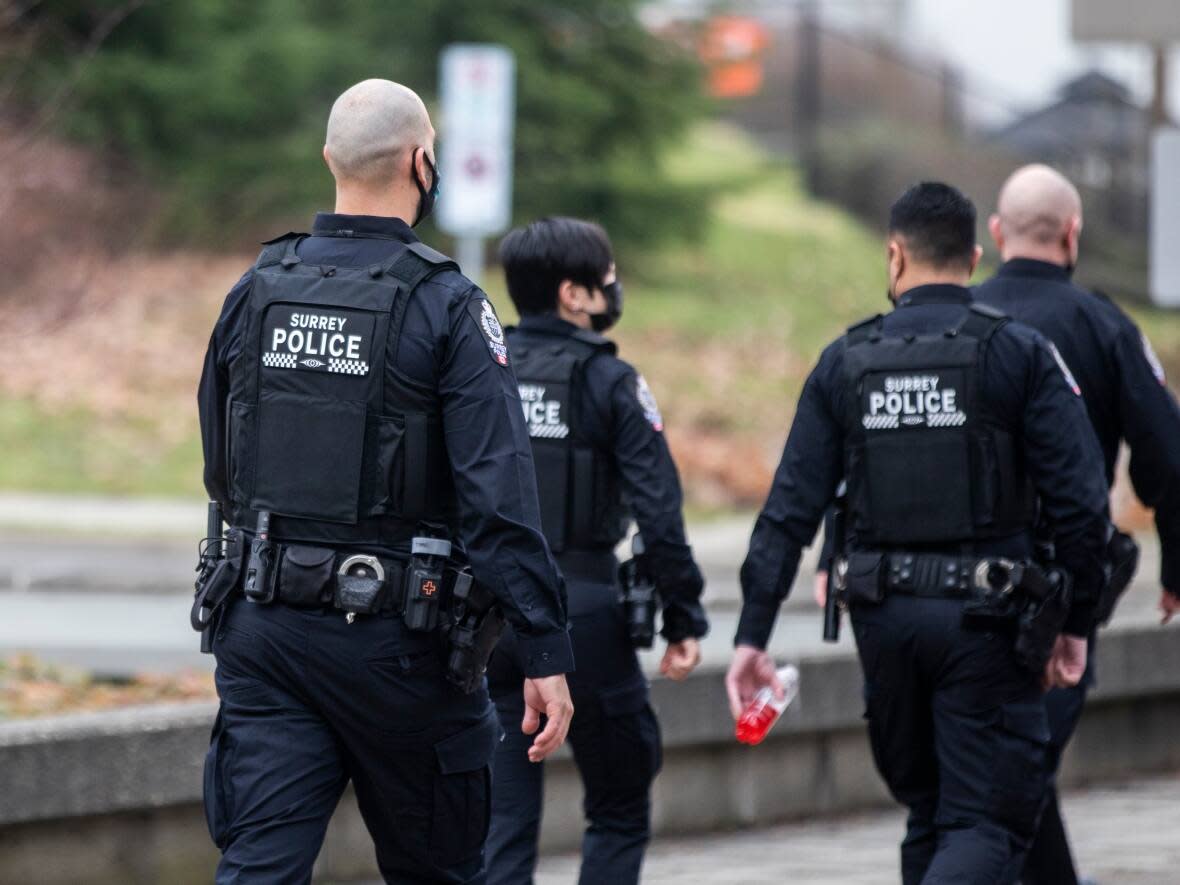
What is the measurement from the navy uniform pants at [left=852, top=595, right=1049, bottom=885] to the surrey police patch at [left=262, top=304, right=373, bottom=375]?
4.77 feet

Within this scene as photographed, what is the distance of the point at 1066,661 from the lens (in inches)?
182

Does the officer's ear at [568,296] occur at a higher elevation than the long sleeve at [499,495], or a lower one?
higher

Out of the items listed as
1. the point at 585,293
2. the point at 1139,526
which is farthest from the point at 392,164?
the point at 1139,526

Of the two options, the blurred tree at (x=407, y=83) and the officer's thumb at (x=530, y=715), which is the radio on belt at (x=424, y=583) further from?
the blurred tree at (x=407, y=83)

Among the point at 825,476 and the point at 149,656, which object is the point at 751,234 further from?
the point at 825,476

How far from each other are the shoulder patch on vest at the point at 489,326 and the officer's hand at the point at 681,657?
4.78 feet

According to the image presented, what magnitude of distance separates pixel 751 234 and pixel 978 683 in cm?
2186

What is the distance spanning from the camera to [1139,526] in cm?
1346

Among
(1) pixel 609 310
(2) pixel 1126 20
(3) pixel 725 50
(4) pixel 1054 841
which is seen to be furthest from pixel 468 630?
(3) pixel 725 50

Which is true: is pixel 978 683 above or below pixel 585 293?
below

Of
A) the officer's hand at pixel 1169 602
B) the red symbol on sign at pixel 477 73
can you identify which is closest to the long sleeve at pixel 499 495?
the officer's hand at pixel 1169 602

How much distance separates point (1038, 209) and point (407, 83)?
16.7 m

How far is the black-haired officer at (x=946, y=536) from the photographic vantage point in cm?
449

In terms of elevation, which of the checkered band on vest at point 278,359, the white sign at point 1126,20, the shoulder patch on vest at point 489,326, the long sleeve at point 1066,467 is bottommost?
the long sleeve at point 1066,467
